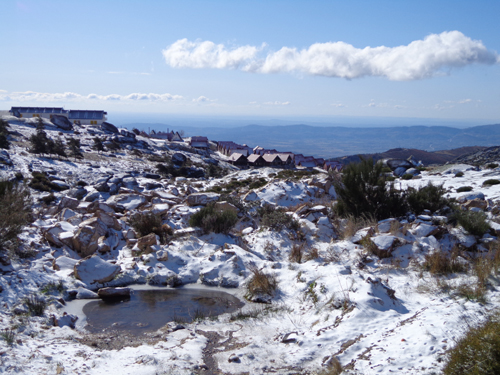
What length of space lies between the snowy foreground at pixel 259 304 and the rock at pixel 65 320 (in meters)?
0.02

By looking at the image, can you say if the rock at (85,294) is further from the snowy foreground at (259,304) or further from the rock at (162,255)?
the rock at (162,255)

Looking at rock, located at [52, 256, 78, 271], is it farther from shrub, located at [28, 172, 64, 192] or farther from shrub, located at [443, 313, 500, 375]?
shrub, located at [28, 172, 64, 192]

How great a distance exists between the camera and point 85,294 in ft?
22.4

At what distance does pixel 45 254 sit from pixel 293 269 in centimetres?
575

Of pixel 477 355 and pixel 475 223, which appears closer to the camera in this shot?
pixel 477 355

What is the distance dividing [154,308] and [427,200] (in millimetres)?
8219

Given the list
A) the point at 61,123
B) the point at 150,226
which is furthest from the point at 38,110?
the point at 150,226

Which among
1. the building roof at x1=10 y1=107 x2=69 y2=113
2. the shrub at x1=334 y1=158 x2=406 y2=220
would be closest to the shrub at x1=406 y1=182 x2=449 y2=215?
the shrub at x1=334 y1=158 x2=406 y2=220

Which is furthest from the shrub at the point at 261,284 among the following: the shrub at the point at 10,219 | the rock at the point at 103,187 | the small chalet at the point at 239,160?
the small chalet at the point at 239,160

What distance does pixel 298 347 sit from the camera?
4.83 metres

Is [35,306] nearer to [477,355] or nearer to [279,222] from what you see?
[477,355]

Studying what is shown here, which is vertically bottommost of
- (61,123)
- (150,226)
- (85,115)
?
(150,226)

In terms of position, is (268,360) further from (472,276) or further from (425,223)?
(425,223)

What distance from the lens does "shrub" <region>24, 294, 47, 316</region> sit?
5488mm
